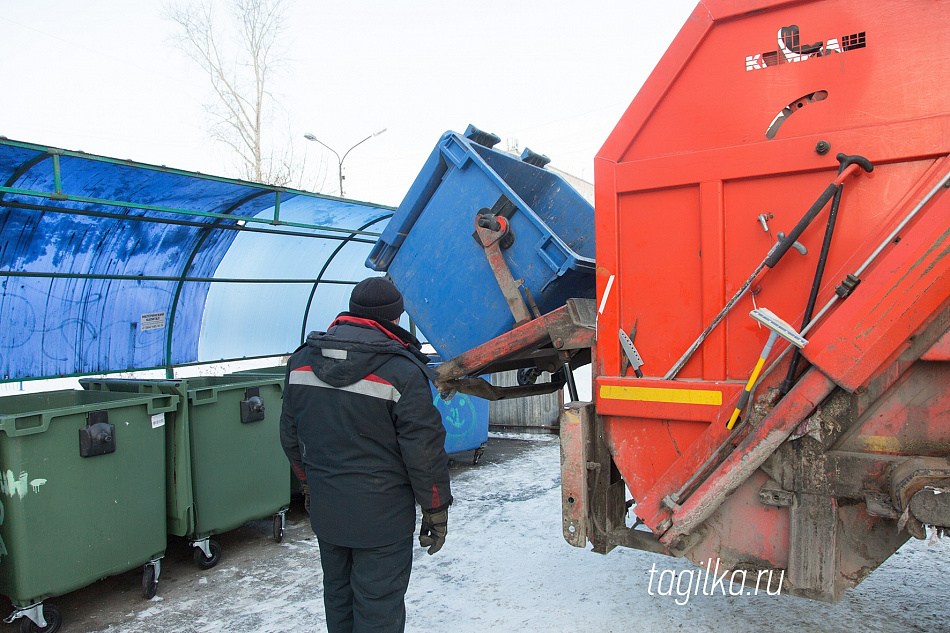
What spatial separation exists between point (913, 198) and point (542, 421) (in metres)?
6.56

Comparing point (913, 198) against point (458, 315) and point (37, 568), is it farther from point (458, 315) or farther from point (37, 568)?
point (37, 568)

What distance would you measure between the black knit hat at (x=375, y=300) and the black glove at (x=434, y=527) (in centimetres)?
84

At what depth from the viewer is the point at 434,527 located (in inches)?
104

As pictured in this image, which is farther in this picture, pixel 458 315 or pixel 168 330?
pixel 168 330

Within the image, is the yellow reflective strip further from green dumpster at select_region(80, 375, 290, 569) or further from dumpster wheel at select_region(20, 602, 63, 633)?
dumpster wheel at select_region(20, 602, 63, 633)

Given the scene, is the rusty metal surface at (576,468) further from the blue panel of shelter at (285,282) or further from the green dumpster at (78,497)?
the blue panel of shelter at (285,282)

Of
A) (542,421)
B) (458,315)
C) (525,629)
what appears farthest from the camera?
(542,421)

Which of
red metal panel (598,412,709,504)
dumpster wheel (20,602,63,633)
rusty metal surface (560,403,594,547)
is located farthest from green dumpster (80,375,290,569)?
red metal panel (598,412,709,504)

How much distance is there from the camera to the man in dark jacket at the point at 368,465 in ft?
8.20

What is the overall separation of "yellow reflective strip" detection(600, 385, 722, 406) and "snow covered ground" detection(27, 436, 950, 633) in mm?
1368

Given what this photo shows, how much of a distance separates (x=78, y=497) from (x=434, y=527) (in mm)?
2337

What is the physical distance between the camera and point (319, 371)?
8.41ft

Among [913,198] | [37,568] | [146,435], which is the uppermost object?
[913,198]

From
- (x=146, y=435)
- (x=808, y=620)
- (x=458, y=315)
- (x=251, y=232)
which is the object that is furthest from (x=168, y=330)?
(x=808, y=620)
